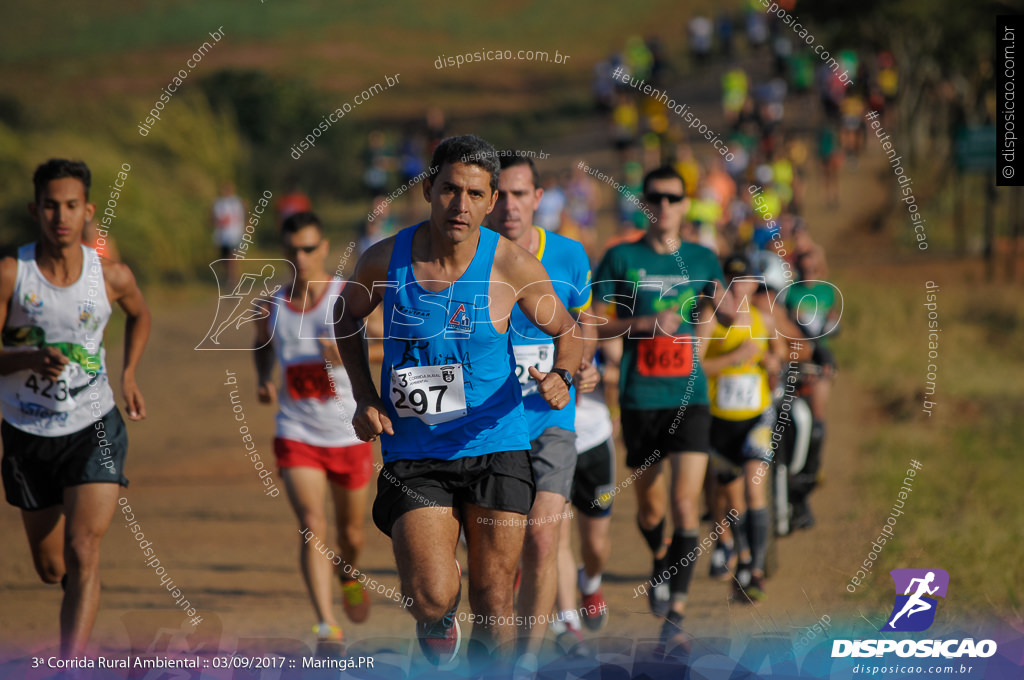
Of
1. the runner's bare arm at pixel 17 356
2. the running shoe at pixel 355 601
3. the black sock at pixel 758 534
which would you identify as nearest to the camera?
the runner's bare arm at pixel 17 356

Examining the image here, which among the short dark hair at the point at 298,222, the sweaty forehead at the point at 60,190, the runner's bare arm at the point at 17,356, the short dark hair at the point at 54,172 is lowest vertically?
the runner's bare arm at the point at 17,356

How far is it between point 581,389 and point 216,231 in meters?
16.4

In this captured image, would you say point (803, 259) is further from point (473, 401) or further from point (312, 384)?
point (473, 401)

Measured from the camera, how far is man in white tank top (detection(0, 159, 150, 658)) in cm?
487

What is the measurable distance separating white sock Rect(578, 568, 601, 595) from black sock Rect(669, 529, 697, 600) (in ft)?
1.29

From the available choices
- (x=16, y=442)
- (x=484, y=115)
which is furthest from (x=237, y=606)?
(x=484, y=115)

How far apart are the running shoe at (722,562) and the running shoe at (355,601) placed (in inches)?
92.1

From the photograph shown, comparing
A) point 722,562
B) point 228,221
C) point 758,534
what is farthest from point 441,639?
point 228,221

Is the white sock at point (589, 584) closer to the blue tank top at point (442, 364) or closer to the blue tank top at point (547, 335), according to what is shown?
the blue tank top at point (547, 335)

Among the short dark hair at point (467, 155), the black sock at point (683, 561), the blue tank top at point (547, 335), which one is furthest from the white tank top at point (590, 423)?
the short dark hair at point (467, 155)

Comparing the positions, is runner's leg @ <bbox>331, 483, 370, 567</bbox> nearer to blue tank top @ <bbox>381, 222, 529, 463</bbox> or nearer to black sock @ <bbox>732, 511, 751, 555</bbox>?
blue tank top @ <bbox>381, 222, 529, 463</bbox>

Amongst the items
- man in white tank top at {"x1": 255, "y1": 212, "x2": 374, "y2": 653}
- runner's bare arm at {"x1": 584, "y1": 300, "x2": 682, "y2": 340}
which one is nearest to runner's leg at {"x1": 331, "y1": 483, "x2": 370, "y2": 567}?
man in white tank top at {"x1": 255, "y1": 212, "x2": 374, "y2": 653}

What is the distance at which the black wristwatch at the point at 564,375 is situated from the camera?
14.0 feet

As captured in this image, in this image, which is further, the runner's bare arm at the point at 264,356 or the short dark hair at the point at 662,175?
the short dark hair at the point at 662,175
